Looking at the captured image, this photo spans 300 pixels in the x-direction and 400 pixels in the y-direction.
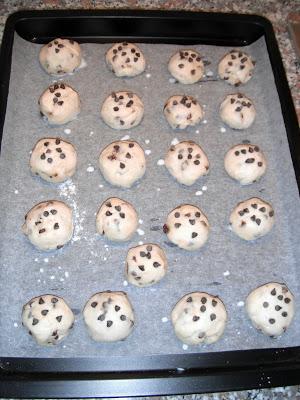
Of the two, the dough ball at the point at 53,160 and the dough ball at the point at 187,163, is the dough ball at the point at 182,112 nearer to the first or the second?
the dough ball at the point at 187,163

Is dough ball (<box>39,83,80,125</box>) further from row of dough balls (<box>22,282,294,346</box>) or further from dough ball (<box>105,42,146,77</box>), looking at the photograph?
row of dough balls (<box>22,282,294,346</box>)

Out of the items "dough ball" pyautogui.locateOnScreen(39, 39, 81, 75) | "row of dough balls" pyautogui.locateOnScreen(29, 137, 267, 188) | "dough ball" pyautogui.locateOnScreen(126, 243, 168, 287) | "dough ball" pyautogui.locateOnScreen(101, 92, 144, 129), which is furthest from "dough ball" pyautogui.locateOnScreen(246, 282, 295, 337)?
"dough ball" pyautogui.locateOnScreen(39, 39, 81, 75)

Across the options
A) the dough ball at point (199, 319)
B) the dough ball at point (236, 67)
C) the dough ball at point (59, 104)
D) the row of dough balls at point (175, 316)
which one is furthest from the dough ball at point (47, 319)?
the dough ball at point (236, 67)

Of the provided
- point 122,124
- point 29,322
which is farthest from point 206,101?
point 29,322

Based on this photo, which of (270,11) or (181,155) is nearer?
(181,155)

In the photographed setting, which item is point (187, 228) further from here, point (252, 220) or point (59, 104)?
point (59, 104)

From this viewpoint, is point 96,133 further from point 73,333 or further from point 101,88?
point 73,333
